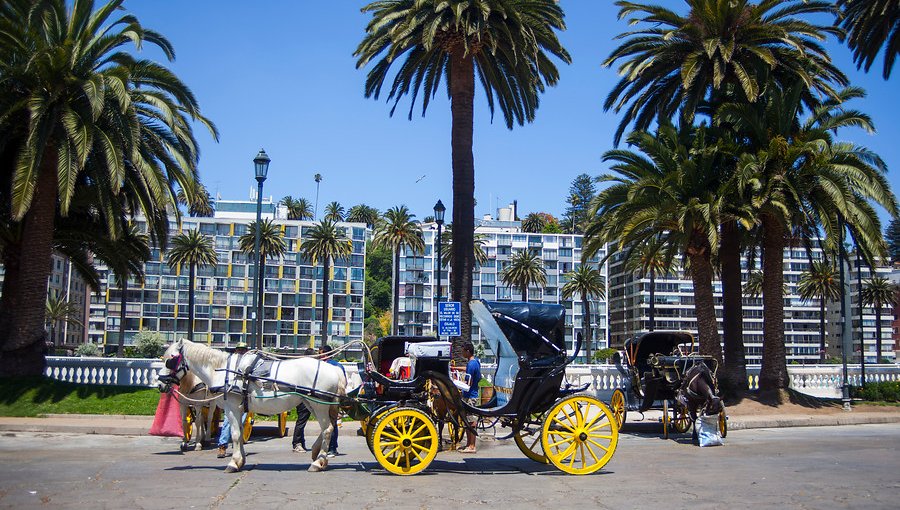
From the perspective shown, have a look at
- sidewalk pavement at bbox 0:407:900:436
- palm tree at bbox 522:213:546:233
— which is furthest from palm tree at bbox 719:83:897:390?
palm tree at bbox 522:213:546:233

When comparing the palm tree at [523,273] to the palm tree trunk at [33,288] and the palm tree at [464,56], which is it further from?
the palm tree trunk at [33,288]

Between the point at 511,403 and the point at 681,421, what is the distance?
26.9 feet

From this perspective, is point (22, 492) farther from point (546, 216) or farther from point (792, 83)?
point (546, 216)

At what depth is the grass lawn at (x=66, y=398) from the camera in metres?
20.3

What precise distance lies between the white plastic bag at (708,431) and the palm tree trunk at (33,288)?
58.2 feet

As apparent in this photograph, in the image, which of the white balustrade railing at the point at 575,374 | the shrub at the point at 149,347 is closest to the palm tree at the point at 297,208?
the shrub at the point at 149,347

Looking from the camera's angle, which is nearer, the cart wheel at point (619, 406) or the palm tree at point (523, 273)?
the cart wheel at point (619, 406)

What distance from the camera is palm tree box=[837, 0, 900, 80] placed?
27.6 meters

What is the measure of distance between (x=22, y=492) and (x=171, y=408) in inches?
256

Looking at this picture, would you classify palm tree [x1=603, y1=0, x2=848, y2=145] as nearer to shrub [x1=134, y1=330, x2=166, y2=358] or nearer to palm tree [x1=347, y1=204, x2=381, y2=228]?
shrub [x1=134, y1=330, x2=166, y2=358]

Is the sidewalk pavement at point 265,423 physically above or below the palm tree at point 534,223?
below

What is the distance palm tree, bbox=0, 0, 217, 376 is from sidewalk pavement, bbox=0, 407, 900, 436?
3491 millimetres

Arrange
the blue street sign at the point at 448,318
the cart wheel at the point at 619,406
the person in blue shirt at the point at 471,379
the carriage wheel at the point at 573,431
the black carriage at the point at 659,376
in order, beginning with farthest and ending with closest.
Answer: the blue street sign at the point at 448,318
the cart wheel at the point at 619,406
the black carriage at the point at 659,376
the person in blue shirt at the point at 471,379
the carriage wheel at the point at 573,431

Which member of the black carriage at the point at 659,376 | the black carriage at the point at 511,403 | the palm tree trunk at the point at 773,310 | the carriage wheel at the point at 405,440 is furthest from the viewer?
the palm tree trunk at the point at 773,310
